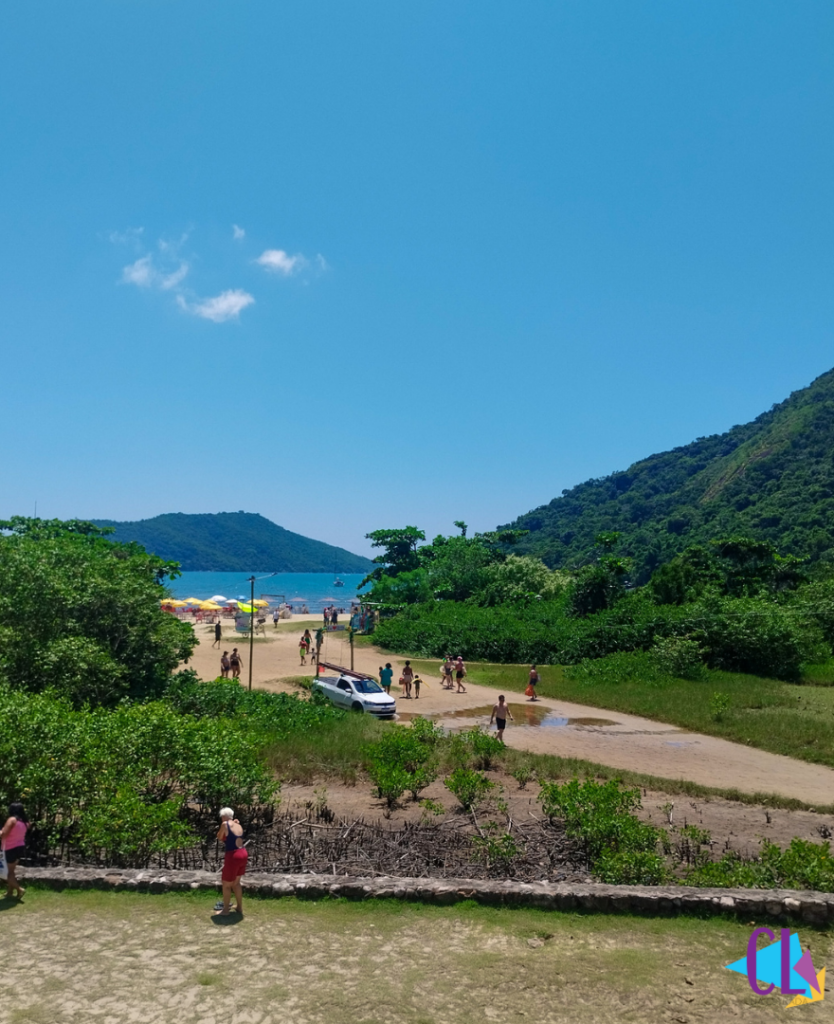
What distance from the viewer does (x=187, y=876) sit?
30.2ft

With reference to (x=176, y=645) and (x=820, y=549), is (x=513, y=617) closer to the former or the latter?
(x=176, y=645)

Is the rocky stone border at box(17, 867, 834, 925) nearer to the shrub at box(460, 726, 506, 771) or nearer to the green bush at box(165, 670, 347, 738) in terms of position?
the green bush at box(165, 670, 347, 738)

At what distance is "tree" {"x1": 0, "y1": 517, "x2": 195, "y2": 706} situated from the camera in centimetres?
1681

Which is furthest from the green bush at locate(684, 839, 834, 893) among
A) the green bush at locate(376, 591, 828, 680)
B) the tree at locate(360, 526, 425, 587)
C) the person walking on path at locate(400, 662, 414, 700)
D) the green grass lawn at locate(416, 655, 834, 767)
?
the tree at locate(360, 526, 425, 587)

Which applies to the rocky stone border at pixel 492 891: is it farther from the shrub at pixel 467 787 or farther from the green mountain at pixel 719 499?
the green mountain at pixel 719 499

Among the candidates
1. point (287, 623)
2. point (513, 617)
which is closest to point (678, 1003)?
point (513, 617)

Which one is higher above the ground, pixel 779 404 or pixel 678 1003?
pixel 779 404

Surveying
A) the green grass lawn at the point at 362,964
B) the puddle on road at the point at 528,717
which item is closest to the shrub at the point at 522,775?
the puddle on road at the point at 528,717

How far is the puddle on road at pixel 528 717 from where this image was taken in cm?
2328

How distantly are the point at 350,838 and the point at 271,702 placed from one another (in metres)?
10.5

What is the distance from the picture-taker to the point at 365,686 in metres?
24.4

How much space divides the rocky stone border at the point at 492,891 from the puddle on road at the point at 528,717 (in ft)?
46.7

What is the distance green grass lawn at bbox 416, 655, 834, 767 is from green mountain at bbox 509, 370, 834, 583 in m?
44.9

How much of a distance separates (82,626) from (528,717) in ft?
46.6
